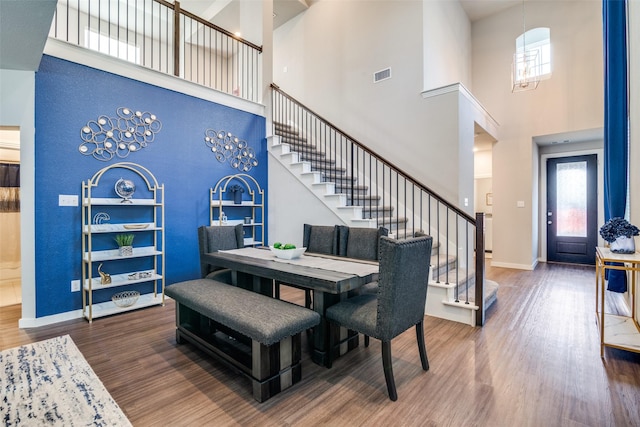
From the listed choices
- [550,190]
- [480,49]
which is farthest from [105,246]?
[550,190]

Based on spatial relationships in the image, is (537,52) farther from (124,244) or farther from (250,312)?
(124,244)

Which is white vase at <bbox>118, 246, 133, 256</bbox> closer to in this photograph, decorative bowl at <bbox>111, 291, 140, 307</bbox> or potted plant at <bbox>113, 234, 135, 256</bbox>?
potted plant at <bbox>113, 234, 135, 256</bbox>

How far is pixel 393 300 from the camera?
190 cm

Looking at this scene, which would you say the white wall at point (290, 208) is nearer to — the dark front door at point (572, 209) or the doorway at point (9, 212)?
the doorway at point (9, 212)

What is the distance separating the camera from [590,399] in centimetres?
192

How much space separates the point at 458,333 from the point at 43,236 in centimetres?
425

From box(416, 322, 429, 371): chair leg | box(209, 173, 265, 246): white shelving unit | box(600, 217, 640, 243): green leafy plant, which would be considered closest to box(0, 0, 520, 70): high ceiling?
box(209, 173, 265, 246): white shelving unit

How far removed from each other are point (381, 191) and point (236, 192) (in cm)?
244

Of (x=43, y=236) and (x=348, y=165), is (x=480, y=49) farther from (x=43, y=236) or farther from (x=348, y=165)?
(x=43, y=236)

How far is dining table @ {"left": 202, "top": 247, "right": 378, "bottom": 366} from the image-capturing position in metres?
2.13

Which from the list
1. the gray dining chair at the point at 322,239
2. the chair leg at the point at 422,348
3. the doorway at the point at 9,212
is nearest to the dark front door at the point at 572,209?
the gray dining chair at the point at 322,239

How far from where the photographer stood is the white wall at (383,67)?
4.83 m

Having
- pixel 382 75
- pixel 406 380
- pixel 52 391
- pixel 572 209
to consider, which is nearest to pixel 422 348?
pixel 406 380

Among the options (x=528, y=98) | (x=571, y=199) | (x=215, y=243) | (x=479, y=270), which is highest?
(x=528, y=98)
